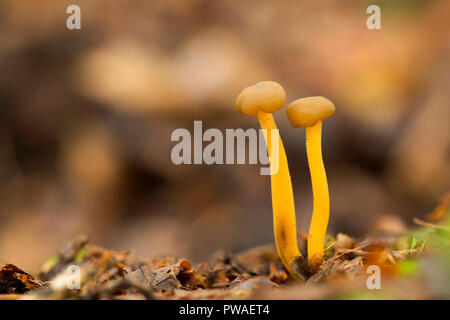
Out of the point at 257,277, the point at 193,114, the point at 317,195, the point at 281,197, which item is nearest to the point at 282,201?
the point at 281,197

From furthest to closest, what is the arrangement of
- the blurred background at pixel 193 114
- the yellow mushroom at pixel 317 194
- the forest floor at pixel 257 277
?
the blurred background at pixel 193 114 → the yellow mushroom at pixel 317 194 → the forest floor at pixel 257 277

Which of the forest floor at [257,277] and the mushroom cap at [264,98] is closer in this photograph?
the forest floor at [257,277]

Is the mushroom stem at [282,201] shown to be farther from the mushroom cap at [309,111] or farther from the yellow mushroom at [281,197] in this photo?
the mushroom cap at [309,111]

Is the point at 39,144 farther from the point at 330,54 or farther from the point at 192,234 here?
the point at 330,54

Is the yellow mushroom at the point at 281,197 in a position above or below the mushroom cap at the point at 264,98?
below

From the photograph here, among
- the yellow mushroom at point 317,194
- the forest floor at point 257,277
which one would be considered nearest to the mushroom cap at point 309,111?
the yellow mushroom at point 317,194
